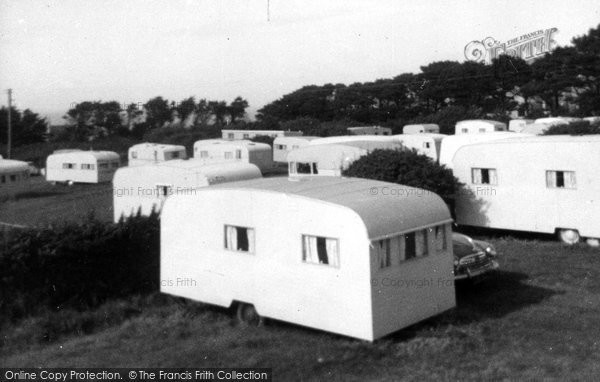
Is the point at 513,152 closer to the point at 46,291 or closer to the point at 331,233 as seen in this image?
the point at 331,233

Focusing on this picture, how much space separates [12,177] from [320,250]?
30.7m

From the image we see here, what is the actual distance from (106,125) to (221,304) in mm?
70829

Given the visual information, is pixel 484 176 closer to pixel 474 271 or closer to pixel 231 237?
pixel 474 271

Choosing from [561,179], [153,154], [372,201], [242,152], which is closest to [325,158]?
[561,179]

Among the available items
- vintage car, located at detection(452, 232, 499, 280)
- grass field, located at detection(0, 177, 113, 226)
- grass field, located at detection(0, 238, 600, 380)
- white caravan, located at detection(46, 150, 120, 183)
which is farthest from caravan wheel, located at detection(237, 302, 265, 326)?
white caravan, located at detection(46, 150, 120, 183)

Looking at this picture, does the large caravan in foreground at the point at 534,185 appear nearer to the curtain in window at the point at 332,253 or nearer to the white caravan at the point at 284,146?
the curtain in window at the point at 332,253

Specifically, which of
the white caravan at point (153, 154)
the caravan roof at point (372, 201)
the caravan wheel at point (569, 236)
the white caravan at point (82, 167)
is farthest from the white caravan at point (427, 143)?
the caravan roof at point (372, 201)

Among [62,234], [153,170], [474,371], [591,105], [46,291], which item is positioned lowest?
[474,371]

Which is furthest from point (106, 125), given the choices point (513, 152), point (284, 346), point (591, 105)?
point (284, 346)

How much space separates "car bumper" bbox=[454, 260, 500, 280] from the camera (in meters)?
13.5

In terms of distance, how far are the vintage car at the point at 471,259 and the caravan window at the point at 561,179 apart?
497 cm

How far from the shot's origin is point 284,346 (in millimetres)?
11188

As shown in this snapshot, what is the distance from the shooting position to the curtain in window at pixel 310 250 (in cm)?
1125

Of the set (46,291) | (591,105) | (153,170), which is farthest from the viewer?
(591,105)
